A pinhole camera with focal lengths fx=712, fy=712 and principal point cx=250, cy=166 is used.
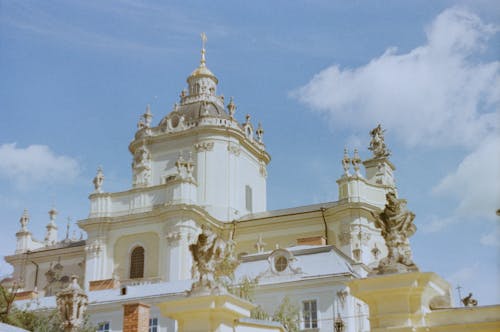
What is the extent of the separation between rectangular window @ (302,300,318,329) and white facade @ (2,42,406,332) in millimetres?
1753

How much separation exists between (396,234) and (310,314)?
22.3m

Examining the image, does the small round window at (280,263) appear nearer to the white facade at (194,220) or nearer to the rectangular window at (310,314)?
the white facade at (194,220)

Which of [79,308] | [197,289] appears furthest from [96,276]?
[197,289]

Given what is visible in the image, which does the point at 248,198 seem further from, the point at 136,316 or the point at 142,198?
the point at 136,316

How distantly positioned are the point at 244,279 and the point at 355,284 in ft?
74.9

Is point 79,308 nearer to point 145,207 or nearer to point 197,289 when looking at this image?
point 197,289

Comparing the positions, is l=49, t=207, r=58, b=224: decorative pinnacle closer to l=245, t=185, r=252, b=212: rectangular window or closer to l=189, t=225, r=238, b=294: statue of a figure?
l=245, t=185, r=252, b=212: rectangular window

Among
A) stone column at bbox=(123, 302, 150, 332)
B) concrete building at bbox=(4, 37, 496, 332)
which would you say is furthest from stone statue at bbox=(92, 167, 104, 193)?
stone column at bbox=(123, 302, 150, 332)

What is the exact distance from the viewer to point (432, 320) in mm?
12078

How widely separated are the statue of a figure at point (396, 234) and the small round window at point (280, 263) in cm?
2398

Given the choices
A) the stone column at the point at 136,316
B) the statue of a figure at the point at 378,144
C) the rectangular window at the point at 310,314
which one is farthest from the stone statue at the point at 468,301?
the statue of a figure at the point at 378,144

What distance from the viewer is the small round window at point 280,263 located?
3631 cm

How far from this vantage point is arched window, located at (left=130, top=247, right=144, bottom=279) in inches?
1922

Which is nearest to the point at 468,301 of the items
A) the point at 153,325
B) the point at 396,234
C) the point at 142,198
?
the point at 396,234
